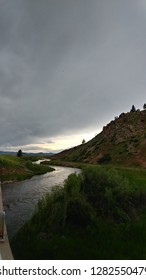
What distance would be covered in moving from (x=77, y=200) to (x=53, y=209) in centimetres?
228

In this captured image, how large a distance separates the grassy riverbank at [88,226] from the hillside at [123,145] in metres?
55.2

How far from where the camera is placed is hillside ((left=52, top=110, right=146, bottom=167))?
285ft

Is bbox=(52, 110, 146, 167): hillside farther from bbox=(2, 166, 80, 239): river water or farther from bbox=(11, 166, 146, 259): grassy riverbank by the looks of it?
bbox=(11, 166, 146, 259): grassy riverbank

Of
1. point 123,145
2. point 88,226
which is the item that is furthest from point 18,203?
point 123,145

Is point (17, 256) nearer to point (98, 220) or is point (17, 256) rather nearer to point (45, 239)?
point (45, 239)

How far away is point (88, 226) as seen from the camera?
17516 millimetres

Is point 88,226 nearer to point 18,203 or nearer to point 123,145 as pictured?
point 18,203

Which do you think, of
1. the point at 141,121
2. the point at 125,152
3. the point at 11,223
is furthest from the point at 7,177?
the point at 141,121

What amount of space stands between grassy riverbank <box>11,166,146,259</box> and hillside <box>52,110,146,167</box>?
5517 centimetres

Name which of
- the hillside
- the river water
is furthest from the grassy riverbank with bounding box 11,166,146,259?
the hillside

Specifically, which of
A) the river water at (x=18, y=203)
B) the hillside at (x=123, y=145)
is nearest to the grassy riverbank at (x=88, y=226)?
the river water at (x=18, y=203)

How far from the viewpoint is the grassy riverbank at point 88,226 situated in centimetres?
1437

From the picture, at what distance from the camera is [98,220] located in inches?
730

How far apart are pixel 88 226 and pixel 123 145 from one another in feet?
290
